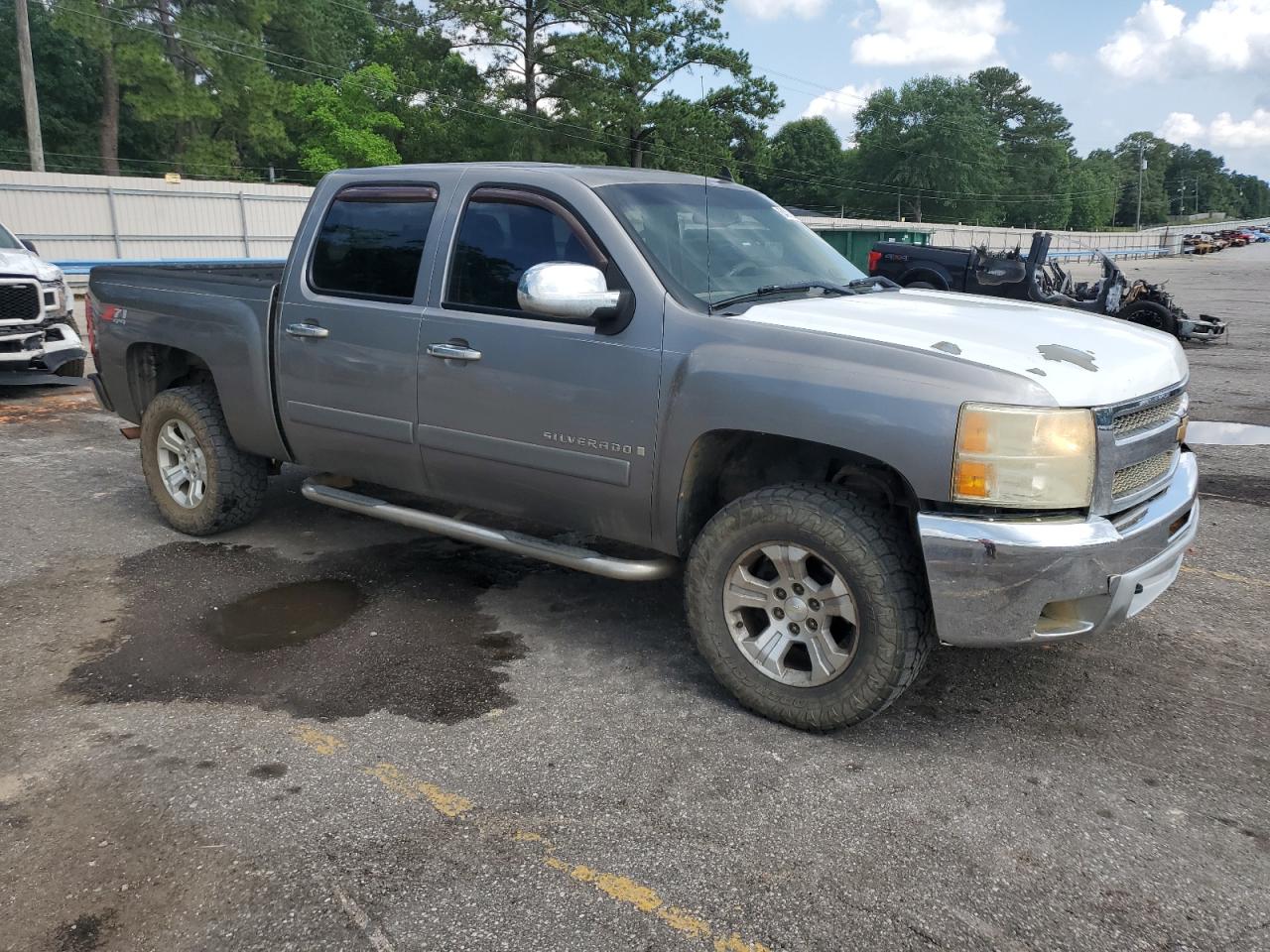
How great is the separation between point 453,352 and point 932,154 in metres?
106

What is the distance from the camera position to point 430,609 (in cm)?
471

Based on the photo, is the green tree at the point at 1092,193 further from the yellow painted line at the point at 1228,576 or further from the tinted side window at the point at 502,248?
the tinted side window at the point at 502,248

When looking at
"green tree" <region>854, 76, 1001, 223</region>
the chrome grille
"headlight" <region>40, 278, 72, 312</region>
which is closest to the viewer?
the chrome grille

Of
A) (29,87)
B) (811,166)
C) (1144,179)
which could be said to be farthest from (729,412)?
(1144,179)

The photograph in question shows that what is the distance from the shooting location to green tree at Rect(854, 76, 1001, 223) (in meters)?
101

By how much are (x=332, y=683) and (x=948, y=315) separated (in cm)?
275

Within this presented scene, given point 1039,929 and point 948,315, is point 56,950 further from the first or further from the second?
point 948,315

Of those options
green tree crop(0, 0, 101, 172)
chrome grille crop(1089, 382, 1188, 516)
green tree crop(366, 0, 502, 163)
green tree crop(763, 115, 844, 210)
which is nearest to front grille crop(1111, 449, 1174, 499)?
chrome grille crop(1089, 382, 1188, 516)

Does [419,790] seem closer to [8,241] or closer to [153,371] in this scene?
[153,371]

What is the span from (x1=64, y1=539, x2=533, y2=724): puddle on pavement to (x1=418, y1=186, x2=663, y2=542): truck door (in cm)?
62

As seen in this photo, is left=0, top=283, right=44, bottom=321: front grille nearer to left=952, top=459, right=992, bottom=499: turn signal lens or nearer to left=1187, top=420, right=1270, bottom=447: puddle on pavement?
left=952, top=459, right=992, bottom=499: turn signal lens

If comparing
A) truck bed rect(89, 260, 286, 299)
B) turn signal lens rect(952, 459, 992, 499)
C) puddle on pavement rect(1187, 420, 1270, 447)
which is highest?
truck bed rect(89, 260, 286, 299)

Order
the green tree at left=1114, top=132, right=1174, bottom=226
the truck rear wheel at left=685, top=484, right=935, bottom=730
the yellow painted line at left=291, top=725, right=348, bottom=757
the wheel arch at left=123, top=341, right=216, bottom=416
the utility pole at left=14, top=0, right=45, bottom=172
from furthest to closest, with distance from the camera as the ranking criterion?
the green tree at left=1114, top=132, right=1174, bottom=226 → the utility pole at left=14, top=0, right=45, bottom=172 → the wheel arch at left=123, top=341, right=216, bottom=416 → the yellow painted line at left=291, top=725, right=348, bottom=757 → the truck rear wheel at left=685, top=484, right=935, bottom=730

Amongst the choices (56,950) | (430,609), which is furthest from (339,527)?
(56,950)
